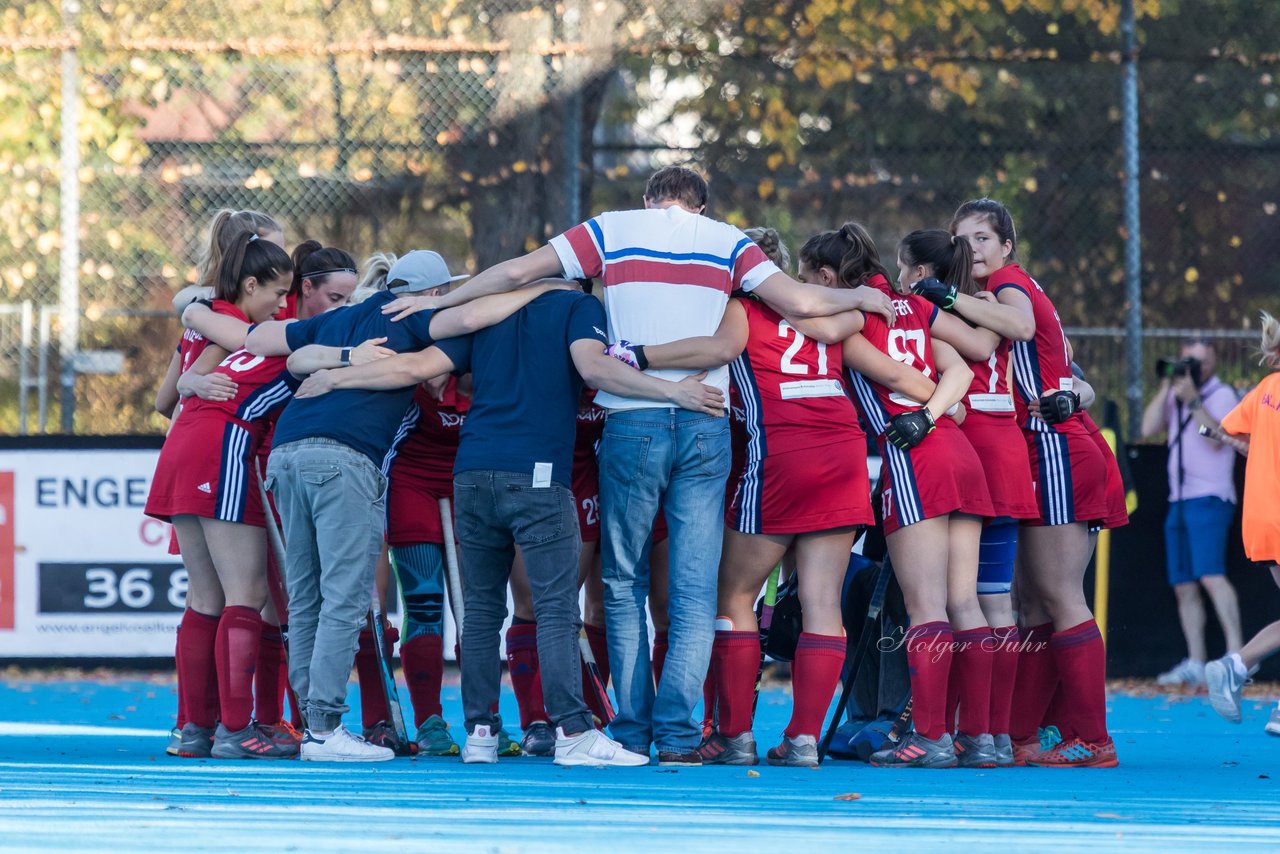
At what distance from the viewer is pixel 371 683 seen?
19.9 feet

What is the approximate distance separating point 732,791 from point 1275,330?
12.1 ft

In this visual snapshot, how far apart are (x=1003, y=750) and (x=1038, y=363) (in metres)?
1.35

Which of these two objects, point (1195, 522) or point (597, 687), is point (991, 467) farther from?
point (1195, 522)

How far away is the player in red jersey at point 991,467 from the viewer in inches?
227

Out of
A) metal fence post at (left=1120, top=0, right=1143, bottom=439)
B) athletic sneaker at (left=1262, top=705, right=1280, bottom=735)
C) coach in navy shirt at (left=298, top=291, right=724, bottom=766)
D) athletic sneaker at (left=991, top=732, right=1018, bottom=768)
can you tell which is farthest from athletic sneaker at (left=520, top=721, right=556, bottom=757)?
metal fence post at (left=1120, top=0, right=1143, bottom=439)

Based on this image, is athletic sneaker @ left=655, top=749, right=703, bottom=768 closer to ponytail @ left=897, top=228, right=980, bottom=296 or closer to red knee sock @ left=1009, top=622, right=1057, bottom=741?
red knee sock @ left=1009, top=622, right=1057, bottom=741

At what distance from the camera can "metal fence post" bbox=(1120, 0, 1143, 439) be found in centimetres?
1076

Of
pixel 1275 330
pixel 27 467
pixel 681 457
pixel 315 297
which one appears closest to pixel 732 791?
pixel 681 457

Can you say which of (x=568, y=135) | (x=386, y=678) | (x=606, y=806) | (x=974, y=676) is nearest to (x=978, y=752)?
(x=974, y=676)

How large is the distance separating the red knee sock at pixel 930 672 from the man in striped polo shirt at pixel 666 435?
0.69m

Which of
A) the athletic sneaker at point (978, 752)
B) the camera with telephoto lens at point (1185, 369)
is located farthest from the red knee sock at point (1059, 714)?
the camera with telephoto lens at point (1185, 369)

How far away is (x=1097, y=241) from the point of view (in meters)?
11.6

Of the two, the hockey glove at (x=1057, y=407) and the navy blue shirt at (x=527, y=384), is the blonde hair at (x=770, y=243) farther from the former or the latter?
the hockey glove at (x=1057, y=407)

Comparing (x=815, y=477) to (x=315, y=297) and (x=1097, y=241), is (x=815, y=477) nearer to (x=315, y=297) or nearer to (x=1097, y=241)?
(x=315, y=297)
